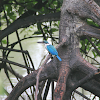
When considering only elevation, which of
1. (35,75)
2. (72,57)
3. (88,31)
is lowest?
(35,75)

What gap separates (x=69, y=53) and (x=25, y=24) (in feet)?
1.80

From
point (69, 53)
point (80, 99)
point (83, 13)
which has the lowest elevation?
point (80, 99)

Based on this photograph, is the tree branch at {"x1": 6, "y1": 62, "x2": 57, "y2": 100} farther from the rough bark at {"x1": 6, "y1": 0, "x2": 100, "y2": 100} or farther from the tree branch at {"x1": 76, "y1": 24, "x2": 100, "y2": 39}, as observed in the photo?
the tree branch at {"x1": 76, "y1": 24, "x2": 100, "y2": 39}

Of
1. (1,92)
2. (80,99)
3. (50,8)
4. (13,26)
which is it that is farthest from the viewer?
(80,99)

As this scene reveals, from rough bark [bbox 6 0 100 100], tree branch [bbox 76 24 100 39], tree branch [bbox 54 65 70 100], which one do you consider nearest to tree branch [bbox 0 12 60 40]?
rough bark [bbox 6 0 100 100]

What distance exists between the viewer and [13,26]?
1.44 m

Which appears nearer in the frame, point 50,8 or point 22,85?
point 22,85

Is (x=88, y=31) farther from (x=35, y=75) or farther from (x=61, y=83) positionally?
(x=35, y=75)

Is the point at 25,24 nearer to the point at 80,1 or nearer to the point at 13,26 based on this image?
the point at 13,26

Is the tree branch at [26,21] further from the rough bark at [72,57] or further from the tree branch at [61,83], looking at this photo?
the tree branch at [61,83]

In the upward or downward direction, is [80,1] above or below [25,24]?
above

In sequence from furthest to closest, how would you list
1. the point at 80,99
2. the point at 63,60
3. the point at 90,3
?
1. the point at 80,99
2. the point at 63,60
3. the point at 90,3

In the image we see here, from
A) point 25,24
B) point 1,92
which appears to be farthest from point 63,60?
point 1,92

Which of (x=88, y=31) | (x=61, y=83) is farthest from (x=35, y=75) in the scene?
(x=88, y=31)
